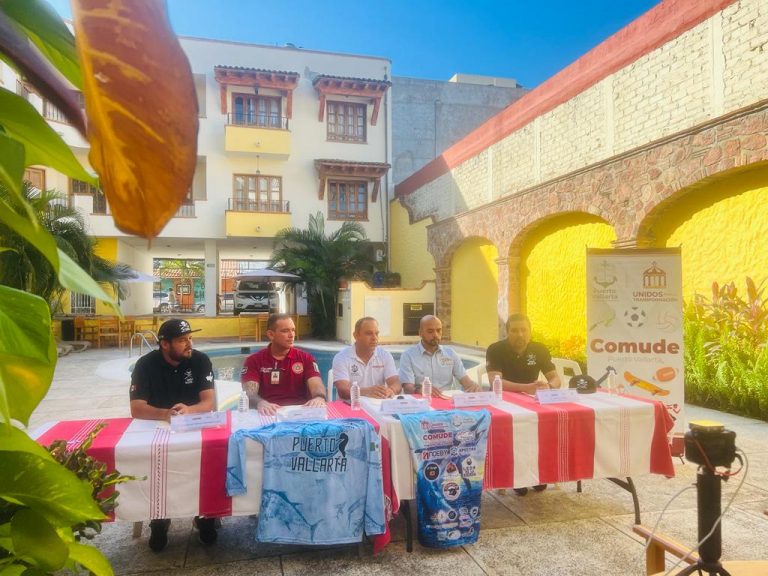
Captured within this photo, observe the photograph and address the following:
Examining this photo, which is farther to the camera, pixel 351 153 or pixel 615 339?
pixel 351 153

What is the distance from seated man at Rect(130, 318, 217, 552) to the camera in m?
3.73

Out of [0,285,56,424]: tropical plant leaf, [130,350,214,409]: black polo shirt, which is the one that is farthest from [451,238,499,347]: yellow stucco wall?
[0,285,56,424]: tropical plant leaf

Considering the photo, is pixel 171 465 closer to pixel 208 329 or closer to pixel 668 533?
pixel 668 533

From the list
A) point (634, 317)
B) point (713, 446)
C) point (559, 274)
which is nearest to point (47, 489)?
point (713, 446)

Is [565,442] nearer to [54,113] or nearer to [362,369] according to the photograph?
[362,369]

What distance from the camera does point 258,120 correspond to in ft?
55.2

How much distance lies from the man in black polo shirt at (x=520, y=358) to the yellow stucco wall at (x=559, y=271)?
4.81 metres

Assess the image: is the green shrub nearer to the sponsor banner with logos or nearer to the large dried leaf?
the sponsor banner with logos

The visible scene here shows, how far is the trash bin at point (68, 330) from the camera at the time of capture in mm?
14231

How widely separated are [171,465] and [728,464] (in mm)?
2569

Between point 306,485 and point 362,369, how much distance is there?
5.95ft

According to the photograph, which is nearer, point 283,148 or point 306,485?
point 306,485

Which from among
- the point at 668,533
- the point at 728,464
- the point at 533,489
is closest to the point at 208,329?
the point at 533,489

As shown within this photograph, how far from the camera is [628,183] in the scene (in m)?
8.10
